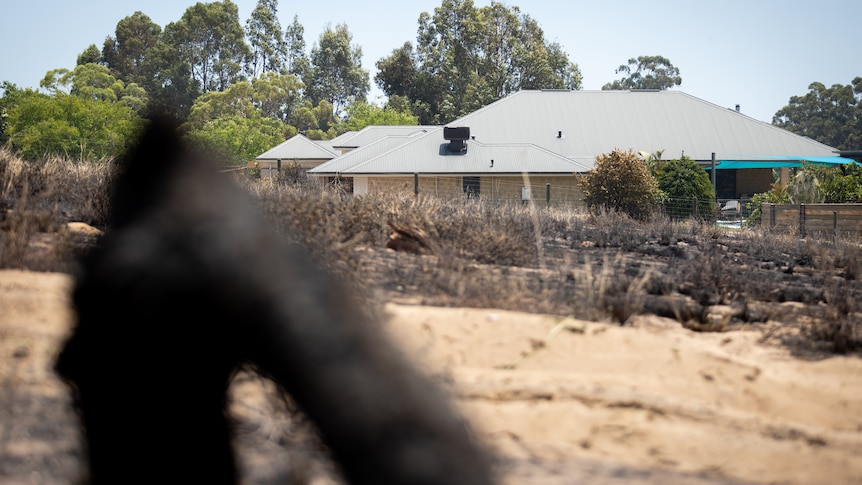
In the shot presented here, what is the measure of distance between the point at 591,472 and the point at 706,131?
43.5 m

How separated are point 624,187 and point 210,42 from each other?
8479cm

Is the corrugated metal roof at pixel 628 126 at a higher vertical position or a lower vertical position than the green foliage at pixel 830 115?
lower

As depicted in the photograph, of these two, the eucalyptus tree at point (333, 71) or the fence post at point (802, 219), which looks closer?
the fence post at point (802, 219)

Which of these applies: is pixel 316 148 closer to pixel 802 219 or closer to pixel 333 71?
pixel 802 219

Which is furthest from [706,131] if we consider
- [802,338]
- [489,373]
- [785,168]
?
[489,373]

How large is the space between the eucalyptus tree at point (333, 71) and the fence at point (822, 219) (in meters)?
Result: 92.1

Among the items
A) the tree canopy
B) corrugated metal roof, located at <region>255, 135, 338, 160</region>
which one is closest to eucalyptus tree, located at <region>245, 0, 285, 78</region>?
the tree canopy

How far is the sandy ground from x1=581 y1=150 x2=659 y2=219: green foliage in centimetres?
1675

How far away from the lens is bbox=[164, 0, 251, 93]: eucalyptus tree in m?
97.0

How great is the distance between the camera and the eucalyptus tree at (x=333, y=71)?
110 m

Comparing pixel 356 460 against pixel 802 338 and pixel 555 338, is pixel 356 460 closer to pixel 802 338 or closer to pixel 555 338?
pixel 555 338

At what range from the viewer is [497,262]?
10.1m

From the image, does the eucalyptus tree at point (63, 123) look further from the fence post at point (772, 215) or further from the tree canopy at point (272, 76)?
the fence post at point (772, 215)

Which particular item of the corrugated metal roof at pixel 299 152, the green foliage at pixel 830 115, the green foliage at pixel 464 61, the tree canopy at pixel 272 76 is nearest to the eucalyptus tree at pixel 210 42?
the tree canopy at pixel 272 76
